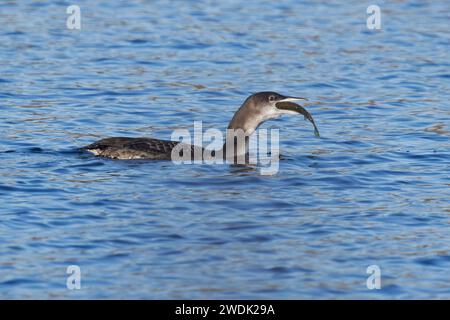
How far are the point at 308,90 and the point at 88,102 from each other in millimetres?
3763

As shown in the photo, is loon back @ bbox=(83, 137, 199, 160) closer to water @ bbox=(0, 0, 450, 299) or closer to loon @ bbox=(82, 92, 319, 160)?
loon @ bbox=(82, 92, 319, 160)

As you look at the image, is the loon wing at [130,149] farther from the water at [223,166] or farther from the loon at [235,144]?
the water at [223,166]

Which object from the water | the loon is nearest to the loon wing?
the loon

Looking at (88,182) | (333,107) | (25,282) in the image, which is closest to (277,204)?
(88,182)

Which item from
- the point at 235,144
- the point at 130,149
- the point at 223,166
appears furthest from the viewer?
the point at 235,144

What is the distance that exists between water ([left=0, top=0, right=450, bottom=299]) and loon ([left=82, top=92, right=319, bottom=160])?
0.15m

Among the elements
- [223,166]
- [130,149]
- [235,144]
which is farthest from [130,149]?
[235,144]

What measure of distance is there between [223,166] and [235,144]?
0.40m

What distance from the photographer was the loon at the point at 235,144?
13.2 meters

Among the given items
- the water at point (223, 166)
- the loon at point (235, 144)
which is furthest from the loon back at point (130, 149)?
the water at point (223, 166)

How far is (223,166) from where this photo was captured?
13.5 metres

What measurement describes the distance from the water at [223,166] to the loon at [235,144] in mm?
146

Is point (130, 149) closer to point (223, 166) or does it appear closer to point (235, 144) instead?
point (223, 166)

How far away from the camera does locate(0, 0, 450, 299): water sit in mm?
9523
